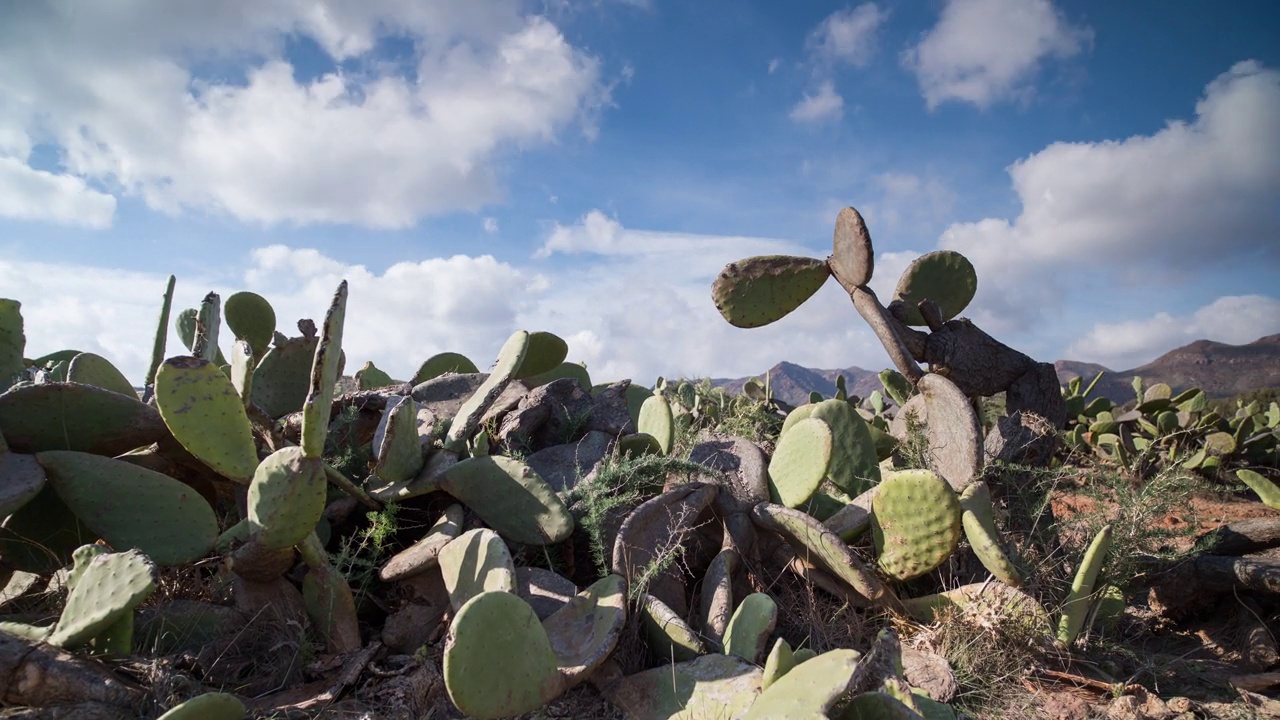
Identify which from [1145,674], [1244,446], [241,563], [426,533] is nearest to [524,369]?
[426,533]

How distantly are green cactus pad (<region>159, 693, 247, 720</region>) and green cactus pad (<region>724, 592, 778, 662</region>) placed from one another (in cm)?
144

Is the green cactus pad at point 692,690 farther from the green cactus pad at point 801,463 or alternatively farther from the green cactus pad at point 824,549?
the green cactus pad at point 801,463

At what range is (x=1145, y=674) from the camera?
10.1 feet

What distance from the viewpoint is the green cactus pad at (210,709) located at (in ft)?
6.46

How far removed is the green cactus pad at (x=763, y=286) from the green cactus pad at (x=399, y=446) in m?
A: 1.74

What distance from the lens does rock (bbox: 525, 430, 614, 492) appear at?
356 cm

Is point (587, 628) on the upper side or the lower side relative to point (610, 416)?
lower

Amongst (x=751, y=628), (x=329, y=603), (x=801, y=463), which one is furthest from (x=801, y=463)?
(x=329, y=603)

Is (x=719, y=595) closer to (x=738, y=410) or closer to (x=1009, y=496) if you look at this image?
(x=1009, y=496)

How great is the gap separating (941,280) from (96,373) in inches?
166

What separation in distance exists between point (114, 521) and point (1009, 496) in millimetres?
3789

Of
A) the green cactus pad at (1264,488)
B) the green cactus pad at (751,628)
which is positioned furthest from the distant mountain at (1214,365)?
the green cactus pad at (751,628)

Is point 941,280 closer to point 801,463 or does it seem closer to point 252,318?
point 801,463

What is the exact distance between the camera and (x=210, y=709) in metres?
2.05
